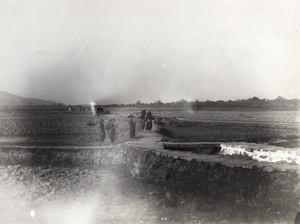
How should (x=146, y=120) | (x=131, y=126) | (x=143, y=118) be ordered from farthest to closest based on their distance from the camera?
(x=143, y=118) → (x=146, y=120) → (x=131, y=126)

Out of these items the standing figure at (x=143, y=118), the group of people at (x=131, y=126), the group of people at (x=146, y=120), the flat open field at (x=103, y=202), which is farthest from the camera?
the standing figure at (x=143, y=118)

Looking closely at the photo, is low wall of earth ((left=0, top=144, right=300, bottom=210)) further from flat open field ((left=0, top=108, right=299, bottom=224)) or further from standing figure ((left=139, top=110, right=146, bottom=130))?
standing figure ((left=139, top=110, right=146, bottom=130))

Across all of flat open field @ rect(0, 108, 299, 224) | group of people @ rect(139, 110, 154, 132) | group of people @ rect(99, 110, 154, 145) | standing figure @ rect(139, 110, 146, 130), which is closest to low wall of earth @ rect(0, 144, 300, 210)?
flat open field @ rect(0, 108, 299, 224)

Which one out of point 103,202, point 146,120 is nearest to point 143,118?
point 146,120

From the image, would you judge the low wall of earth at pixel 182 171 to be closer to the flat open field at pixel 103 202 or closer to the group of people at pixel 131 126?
the flat open field at pixel 103 202

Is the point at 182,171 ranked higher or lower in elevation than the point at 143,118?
lower

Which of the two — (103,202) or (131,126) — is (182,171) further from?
(131,126)

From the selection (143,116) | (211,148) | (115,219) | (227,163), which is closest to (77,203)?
(115,219)

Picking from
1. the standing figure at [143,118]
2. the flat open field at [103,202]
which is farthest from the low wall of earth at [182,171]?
the standing figure at [143,118]

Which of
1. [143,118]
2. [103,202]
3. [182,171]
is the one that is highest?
[143,118]
